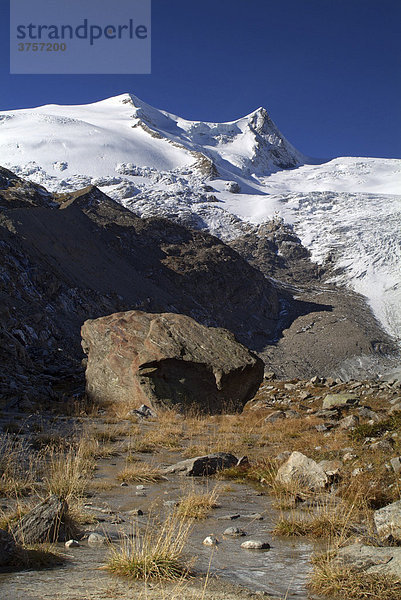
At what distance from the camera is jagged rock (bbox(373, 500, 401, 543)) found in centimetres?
390

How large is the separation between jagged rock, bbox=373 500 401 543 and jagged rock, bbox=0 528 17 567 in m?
2.74

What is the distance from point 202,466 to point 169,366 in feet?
25.8

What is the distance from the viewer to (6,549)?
3.14 meters

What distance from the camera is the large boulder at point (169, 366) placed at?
14383mm

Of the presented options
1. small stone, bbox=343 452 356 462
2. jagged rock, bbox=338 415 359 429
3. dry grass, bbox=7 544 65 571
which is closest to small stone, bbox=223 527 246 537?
dry grass, bbox=7 544 65 571

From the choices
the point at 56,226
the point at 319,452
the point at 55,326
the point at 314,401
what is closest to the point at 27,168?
the point at 56,226

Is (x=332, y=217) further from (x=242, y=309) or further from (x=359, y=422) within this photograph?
(x=359, y=422)

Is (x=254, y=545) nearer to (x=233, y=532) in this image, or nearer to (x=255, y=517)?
(x=233, y=532)

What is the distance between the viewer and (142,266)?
203 feet

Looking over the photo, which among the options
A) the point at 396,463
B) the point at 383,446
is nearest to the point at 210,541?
the point at 396,463

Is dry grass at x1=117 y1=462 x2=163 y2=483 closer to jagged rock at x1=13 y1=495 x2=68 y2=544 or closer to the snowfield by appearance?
jagged rock at x1=13 y1=495 x2=68 y2=544

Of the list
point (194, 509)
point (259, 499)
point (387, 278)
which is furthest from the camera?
point (387, 278)

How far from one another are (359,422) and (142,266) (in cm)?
5281

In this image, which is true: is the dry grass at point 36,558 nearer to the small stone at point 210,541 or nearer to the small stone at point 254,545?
the small stone at point 210,541
